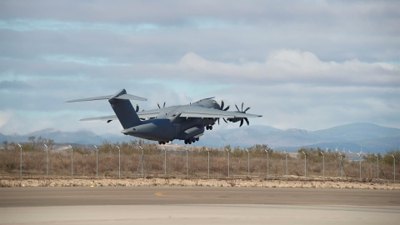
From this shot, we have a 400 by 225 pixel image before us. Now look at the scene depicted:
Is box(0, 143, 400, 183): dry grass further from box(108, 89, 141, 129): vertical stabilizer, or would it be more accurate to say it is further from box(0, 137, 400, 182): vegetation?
box(108, 89, 141, 129): vertical stabilizer

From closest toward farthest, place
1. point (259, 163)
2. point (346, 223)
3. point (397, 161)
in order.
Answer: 1. point (346, 223)
2. point (259, 163)
3. point (397, 161)

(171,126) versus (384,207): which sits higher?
(171,126)

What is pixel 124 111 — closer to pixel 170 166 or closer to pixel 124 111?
pixel 124 111

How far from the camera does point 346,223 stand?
22.7 metres

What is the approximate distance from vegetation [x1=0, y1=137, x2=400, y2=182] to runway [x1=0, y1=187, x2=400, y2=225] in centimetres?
1490

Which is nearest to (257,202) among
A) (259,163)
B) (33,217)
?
(33,217)

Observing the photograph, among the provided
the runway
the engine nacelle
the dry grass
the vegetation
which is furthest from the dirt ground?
the engine nacelle

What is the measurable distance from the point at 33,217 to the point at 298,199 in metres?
15.0

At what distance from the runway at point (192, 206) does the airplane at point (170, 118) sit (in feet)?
50.2

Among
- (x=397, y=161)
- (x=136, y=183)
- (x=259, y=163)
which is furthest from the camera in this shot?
(x=397, y=161)

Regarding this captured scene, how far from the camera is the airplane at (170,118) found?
5359 centimetres

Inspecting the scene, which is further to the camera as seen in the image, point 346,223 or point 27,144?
point 27,144

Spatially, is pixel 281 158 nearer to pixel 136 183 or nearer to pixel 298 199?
pixel 136 183

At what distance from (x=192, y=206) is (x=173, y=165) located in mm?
31994
